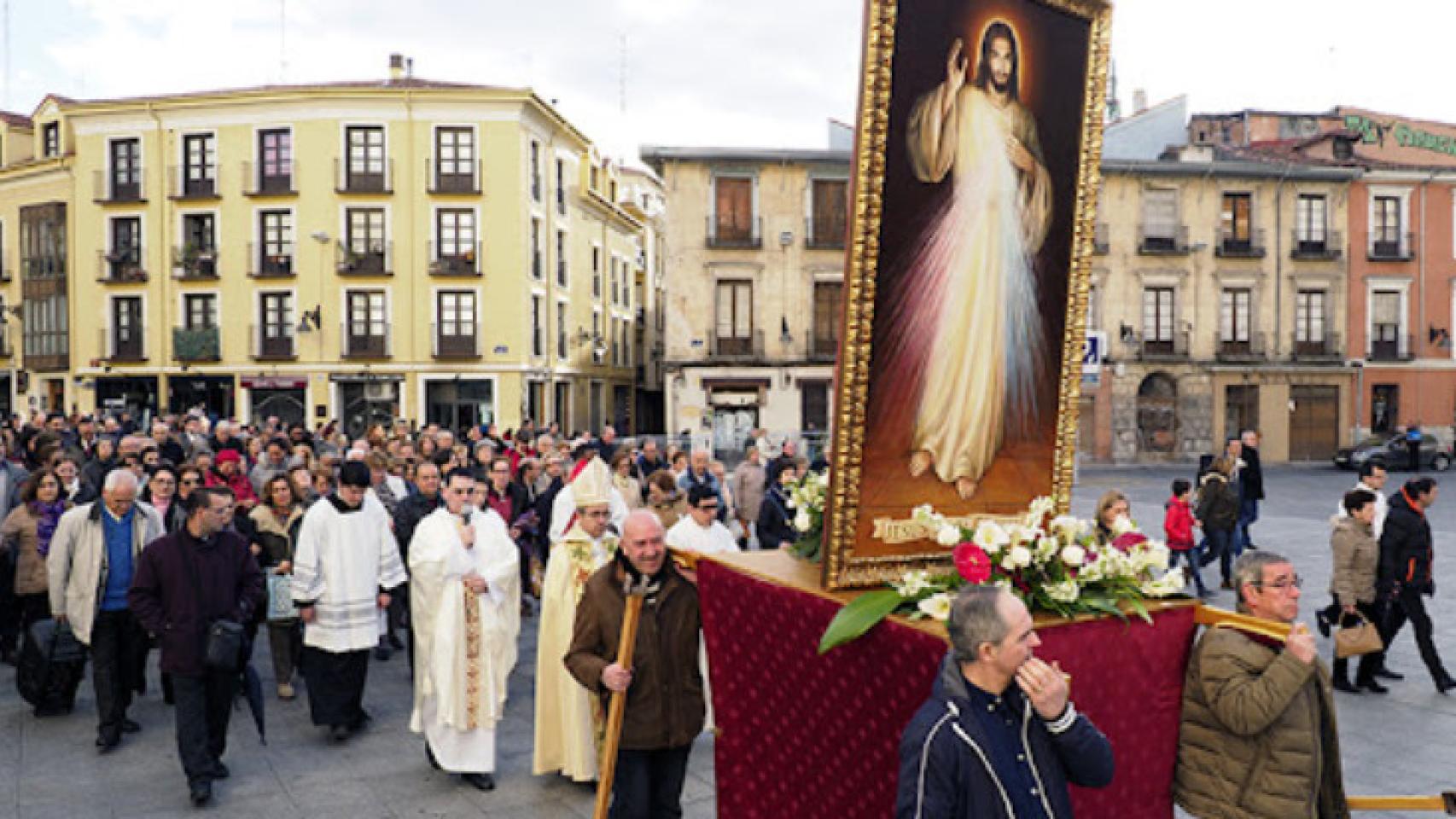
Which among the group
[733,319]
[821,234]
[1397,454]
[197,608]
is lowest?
[1397,454]

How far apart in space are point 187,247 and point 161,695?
103 feet

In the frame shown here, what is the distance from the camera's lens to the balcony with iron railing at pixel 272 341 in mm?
34969

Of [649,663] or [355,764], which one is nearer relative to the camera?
[649,663]

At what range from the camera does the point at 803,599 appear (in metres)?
3.82

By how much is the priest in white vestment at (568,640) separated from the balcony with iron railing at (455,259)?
29.9 meters

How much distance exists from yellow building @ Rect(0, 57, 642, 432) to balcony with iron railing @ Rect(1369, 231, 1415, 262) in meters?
28.6

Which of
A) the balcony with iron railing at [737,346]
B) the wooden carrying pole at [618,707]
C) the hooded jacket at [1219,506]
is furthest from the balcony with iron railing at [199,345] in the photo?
the wooden carrying pole at [618,707]

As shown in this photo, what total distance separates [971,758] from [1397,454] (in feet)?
114

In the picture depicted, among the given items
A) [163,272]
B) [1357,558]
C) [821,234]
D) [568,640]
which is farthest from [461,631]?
[163,272]

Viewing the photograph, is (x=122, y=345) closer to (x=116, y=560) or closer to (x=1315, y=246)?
(x=116, y=560)

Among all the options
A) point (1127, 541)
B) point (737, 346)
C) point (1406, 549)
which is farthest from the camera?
point (737, 346)

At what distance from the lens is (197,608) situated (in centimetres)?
598

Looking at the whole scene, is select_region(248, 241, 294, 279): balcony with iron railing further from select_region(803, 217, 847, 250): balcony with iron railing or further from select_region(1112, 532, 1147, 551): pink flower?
select_region(1112, 532, 1147, 551): pink flower

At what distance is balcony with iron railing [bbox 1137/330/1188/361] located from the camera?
115 ft
